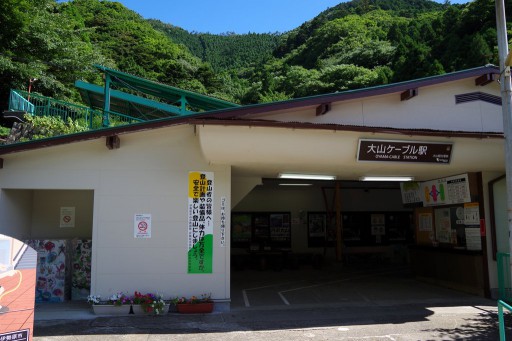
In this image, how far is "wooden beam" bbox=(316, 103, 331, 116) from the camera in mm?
9359

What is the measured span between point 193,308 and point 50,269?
371 centimetres

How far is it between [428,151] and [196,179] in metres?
5.33

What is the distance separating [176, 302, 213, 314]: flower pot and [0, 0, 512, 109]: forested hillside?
15.8m

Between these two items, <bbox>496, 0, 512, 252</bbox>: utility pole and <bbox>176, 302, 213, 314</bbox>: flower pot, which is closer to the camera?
<bbox>496, 0, 512, 252</bbox>: utility pole

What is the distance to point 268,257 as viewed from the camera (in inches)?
652

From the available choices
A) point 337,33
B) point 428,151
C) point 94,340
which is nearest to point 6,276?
point 94,340

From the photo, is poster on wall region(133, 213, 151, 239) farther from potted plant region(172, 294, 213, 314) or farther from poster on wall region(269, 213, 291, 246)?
poster on wall region(269, 213, 291, 246)

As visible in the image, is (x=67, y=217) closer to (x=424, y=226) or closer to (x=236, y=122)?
(x=236, y=122)

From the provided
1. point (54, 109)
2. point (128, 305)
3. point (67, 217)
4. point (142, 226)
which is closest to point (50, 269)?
point (67, 217)

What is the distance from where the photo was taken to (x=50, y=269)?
31.9 ft

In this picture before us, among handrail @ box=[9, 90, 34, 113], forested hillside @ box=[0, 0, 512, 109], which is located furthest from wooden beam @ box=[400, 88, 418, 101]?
handrail @ box=[9, 90, 34, 113]

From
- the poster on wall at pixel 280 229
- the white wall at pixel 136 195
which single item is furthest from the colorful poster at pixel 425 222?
the white wall at pixel 136 195

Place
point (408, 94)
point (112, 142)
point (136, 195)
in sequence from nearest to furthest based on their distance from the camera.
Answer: point (112, 142) < point (136, 195) < point (408, 94)

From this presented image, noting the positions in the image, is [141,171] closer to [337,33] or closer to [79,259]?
[79,259]
